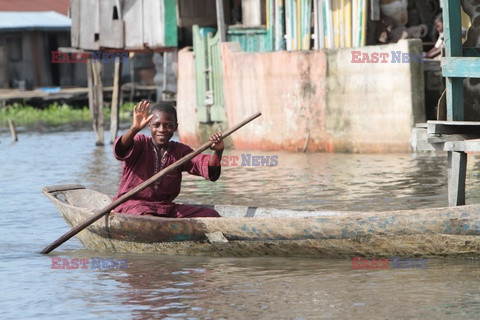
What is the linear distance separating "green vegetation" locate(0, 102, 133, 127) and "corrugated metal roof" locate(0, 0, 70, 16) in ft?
15.6

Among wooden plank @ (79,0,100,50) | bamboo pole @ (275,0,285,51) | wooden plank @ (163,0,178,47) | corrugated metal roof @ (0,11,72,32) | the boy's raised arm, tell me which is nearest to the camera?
the boy's raised arm

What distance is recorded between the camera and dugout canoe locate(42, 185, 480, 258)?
7.31 meters

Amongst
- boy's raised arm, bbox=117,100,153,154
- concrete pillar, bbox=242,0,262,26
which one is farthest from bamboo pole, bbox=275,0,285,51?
boy's raised arm, bbox=117,100,153,154

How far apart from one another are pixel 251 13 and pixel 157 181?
925 cm

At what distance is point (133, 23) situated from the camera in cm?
1853

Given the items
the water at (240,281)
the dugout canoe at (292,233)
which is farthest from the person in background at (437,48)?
the dugout canoe at (292,233)

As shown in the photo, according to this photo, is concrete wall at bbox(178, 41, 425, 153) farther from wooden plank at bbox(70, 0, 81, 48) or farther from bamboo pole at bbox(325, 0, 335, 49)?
wooden plank at bbox(70, 0, 81, 48)

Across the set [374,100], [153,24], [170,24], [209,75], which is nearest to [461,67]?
[374,100]

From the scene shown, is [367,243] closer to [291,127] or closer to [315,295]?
[315,295]

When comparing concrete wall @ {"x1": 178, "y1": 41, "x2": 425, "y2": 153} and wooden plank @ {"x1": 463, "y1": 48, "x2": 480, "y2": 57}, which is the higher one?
wooden plank @ {"x1": 463, "y1": 48, "x2": 480, "y2": 57}

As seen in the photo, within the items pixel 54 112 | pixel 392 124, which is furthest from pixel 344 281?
pixel 54 112

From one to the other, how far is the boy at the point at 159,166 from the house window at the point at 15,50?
2451cm

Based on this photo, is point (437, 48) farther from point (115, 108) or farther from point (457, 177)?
point (115, 108)

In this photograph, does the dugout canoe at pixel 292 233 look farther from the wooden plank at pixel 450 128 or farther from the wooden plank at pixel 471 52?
the wooden plank at pixel 471 52
